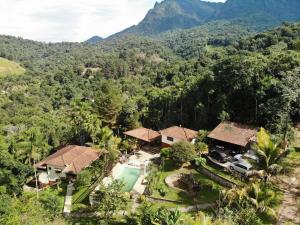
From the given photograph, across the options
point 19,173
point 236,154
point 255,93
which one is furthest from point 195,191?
point 19,173

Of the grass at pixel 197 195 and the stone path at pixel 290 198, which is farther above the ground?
the stone path at pixel 290 198

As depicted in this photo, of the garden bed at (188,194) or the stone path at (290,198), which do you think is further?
the garden bed at (188,194)

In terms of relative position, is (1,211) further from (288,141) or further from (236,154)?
(288,141)

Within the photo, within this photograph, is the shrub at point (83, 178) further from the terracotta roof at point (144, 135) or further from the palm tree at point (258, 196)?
the palm tree at point (258, 196)

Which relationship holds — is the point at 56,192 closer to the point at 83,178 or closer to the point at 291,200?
the point at 83,178

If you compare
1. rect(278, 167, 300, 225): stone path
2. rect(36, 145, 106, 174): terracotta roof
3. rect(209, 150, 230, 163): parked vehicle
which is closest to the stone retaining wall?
rect(209, 150, 230, 163): parked vehicle

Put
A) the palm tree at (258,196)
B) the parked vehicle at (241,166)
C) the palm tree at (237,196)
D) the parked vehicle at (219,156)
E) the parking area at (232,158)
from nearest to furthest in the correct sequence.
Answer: the palm tree at (258,196) → the palm tree at (237,196) → the parked vehicle at (241,166) → the parking area at (232,158) → the parked vehicle at (219,156)

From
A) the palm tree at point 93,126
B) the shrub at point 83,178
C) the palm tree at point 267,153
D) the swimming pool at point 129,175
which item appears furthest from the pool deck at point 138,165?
the palm tree at point 267,153
